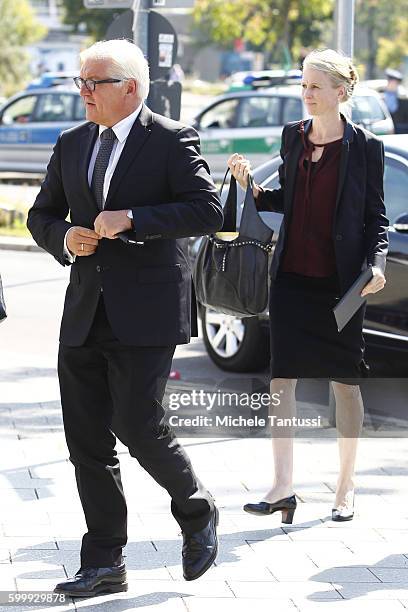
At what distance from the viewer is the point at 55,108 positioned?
24.1 m

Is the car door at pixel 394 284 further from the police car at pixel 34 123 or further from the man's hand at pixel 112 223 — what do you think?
the police car at pixel 34 123

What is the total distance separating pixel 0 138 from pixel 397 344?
17.1 m

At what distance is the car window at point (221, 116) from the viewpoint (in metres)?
21.3

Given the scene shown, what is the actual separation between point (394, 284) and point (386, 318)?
0.69ft

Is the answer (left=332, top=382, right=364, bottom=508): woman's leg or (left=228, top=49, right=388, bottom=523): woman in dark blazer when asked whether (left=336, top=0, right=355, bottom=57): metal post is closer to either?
(left=228, top=49, right=388, bottom=523): woman in dark blazer

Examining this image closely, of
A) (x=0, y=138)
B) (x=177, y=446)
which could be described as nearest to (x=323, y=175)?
(x=177, y=446)

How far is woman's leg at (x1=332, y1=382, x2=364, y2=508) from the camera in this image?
17.9 feet

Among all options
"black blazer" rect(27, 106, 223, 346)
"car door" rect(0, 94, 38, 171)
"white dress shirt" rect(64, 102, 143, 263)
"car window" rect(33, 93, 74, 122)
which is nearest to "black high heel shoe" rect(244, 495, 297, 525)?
"black blazer" rect(27, 106, 223, 346)

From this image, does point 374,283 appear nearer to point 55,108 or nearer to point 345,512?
point 345,512

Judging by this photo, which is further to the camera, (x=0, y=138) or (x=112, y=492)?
(x=0, y=138)

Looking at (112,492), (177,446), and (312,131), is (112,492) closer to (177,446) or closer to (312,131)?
(177,446)

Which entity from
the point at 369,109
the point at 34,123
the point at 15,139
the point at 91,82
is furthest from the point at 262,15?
the point at 91,82

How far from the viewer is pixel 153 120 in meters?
4.52

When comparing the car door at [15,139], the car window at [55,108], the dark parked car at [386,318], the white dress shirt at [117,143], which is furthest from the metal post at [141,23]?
the car window at [55,108]
